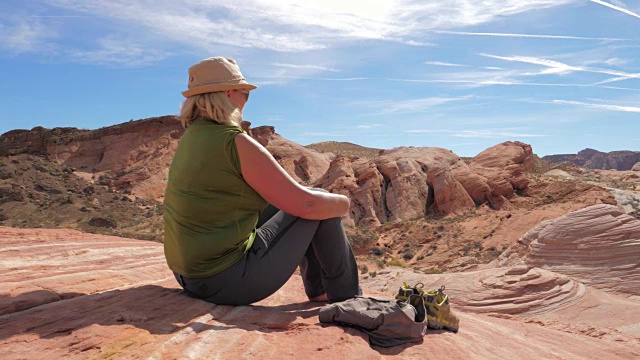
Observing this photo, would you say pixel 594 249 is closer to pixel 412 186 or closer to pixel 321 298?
pixel 321 298

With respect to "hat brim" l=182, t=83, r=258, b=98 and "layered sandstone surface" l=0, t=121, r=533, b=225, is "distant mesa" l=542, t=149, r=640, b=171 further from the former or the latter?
"hat brim" l=182, t=83, r=258, b=98

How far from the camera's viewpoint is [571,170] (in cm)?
4400

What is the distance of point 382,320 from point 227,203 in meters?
1.14

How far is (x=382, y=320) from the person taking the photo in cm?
282

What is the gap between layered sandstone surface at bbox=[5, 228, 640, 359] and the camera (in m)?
2.26

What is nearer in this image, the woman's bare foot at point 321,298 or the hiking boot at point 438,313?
the hiking boot at point 438,313

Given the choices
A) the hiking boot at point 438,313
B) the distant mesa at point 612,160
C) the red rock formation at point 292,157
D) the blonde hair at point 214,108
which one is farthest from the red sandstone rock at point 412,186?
the distant mesa at point 612,160

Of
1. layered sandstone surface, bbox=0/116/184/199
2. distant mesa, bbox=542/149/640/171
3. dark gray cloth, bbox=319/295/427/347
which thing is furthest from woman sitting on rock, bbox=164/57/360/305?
distant mesa, bbox=542/149/640/171

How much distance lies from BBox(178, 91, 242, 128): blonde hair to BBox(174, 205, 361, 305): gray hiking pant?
2.47 feet

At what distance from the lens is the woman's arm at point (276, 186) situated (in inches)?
110

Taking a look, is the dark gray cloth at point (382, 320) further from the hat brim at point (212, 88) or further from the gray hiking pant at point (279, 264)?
the hat brim at point (212, 88)

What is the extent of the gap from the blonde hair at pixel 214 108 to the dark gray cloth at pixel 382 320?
4.22 feet

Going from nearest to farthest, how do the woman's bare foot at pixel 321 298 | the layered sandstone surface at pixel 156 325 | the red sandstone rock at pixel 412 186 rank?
the layered sandstone surface at pixel 156 325
the woman's bare foot at pixel 321 298
the red sandstone rock at pixel 412 186

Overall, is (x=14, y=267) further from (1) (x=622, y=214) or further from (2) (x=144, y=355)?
(1) (x=622, y=214)
